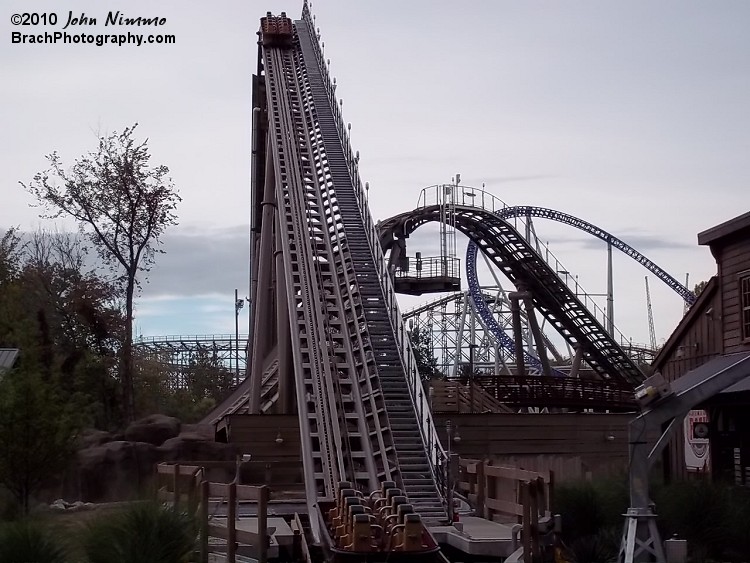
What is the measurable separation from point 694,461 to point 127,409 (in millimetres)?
19184

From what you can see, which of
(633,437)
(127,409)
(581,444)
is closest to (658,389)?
(633,437)

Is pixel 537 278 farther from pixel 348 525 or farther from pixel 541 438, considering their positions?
pixel 348 525

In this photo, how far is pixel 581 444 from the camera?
24.9 metres

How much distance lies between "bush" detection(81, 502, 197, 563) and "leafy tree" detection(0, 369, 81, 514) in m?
7.43

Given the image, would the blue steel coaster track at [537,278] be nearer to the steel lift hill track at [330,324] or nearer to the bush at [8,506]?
the steel lift hill track at [330,324]

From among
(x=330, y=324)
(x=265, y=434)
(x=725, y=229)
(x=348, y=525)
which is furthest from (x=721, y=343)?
(x=265, y=434)

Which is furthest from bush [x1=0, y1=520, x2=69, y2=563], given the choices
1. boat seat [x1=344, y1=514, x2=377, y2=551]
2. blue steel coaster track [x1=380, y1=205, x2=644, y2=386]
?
blue steel coaster track [x1=380, y1=205, x2=644, y2=386]

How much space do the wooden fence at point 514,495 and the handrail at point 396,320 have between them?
64cm

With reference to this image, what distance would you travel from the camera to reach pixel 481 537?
48.0ft

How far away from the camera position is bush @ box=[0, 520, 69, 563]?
10805 mm

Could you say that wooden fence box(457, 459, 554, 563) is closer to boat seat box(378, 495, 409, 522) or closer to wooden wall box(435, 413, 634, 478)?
boat seat box(378, 495, 409, 522)

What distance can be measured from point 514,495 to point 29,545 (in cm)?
748

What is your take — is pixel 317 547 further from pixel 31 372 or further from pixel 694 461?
pixel 694 461

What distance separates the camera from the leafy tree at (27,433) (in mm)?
18422
